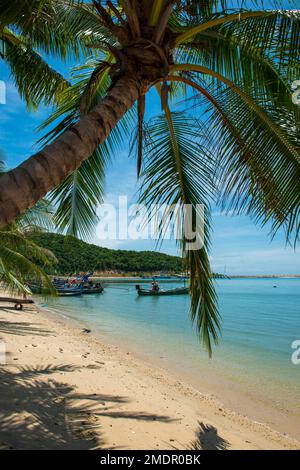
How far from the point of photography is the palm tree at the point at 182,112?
10.0 feet

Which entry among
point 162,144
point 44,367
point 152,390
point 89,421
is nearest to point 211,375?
point 152,390

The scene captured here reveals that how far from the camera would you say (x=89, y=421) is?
425 cm

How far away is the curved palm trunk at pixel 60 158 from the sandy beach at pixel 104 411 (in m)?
2.29

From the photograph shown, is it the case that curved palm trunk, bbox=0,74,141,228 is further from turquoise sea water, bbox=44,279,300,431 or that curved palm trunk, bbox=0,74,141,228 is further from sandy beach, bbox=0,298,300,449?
turquoise sea water, bbox=44,279,300,431

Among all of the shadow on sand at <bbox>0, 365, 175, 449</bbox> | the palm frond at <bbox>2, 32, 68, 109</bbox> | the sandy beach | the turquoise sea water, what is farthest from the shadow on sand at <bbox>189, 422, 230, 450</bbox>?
the palm frond at <bbox>2, 32, 68, 109</bbox>

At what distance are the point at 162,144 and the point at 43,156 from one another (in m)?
3.06

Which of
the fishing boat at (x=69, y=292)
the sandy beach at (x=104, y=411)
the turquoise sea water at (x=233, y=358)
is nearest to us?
the sandy beach at (x=104, y=411)

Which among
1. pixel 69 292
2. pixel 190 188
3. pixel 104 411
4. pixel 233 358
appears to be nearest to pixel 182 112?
pixel 190 188

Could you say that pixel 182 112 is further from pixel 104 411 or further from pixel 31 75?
Result: pixel 104 411

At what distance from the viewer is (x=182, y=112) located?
17.6 ft

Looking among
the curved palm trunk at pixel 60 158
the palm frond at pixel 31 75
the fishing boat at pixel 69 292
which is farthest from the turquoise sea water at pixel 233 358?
the fishing boat at pixel 69 292

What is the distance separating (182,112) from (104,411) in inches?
170

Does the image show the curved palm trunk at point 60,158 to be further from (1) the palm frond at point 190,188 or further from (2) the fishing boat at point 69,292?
(2) the fishing boat at point 69,292
